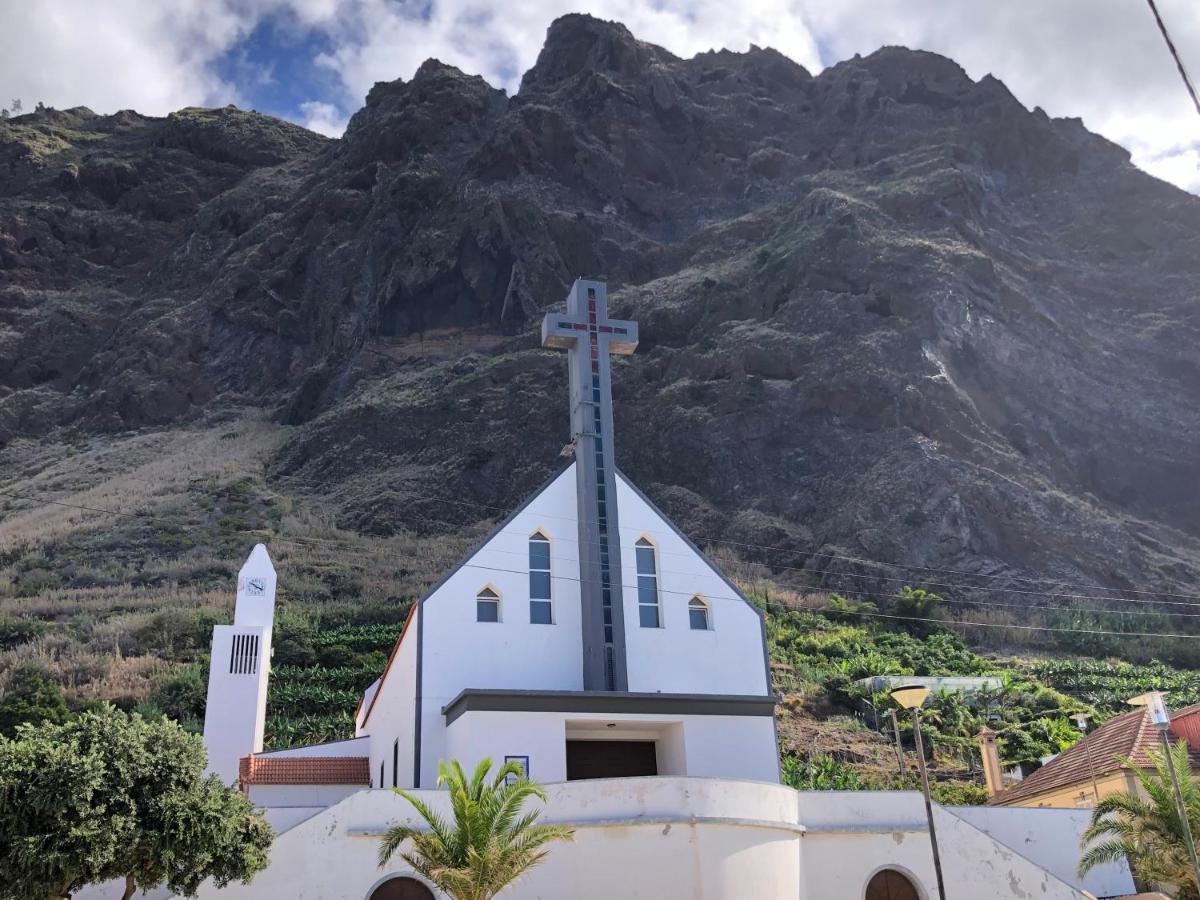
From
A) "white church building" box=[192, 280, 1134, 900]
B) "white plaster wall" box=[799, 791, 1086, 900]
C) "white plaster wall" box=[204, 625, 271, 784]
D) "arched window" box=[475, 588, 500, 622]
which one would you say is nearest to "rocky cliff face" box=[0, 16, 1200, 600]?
"white plaster wall" box=[204, 625, 271, 784]

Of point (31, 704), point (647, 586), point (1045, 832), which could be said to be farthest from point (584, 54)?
point (1045, 832)

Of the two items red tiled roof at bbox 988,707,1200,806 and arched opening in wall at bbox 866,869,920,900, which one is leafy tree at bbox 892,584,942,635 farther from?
arched opening in wall at bbox 866,869,920,900

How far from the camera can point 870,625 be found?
68.9 meters

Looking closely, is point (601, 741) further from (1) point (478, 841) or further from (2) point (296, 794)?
(1) point (478, 841)

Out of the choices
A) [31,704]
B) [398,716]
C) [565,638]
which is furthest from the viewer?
[31,704]

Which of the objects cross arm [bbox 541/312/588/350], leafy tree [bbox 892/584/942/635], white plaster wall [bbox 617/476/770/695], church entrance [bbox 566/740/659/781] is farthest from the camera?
leafy tree [bbox 892/584/942/635]

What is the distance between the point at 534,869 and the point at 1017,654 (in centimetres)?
5156

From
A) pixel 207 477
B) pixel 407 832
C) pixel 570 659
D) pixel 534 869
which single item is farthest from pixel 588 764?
pixel 207 477

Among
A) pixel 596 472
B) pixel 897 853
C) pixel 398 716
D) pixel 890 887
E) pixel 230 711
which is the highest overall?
pixel 596 472

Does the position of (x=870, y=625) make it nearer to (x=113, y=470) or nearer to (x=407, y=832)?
(x=407, y=832)

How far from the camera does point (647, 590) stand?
98.6ft

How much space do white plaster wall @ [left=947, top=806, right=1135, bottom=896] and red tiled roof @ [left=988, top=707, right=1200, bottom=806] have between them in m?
2.48

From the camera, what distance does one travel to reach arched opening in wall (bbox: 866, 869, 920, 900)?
22828 millimetres

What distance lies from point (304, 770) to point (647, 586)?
34.1ft
